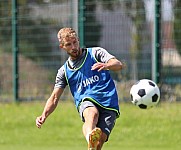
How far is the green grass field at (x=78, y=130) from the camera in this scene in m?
12.7

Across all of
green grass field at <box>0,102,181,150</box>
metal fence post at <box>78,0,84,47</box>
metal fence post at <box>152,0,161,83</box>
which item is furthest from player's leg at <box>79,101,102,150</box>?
metal fence post at <box>78,0,84,47</box>

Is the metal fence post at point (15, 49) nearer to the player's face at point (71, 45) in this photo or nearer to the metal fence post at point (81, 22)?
the metal fence post at point (81, 22)

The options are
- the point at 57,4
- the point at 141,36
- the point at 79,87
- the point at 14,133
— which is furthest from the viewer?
the point at 57,4

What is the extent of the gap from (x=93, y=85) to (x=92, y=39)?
296 inches

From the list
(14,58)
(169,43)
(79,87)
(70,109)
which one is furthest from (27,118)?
(79,87)

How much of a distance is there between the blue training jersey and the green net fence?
20.5 feet

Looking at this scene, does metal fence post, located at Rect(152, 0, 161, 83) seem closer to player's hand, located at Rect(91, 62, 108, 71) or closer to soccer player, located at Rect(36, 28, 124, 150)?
soccer player, located at Rect(36, 28, 124, 150)

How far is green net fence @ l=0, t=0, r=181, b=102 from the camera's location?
15.2 metres

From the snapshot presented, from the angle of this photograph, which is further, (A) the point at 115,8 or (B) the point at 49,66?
(B) the point at 49,66

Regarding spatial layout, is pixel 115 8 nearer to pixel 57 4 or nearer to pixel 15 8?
pixel 57 4

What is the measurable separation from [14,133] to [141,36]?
3.49 metres

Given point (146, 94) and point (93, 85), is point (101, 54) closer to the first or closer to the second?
point (93, 85)

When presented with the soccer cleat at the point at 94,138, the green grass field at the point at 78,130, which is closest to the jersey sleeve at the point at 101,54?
the soccer cleat at the point at 94,138

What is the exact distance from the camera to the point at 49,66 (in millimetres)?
17031
